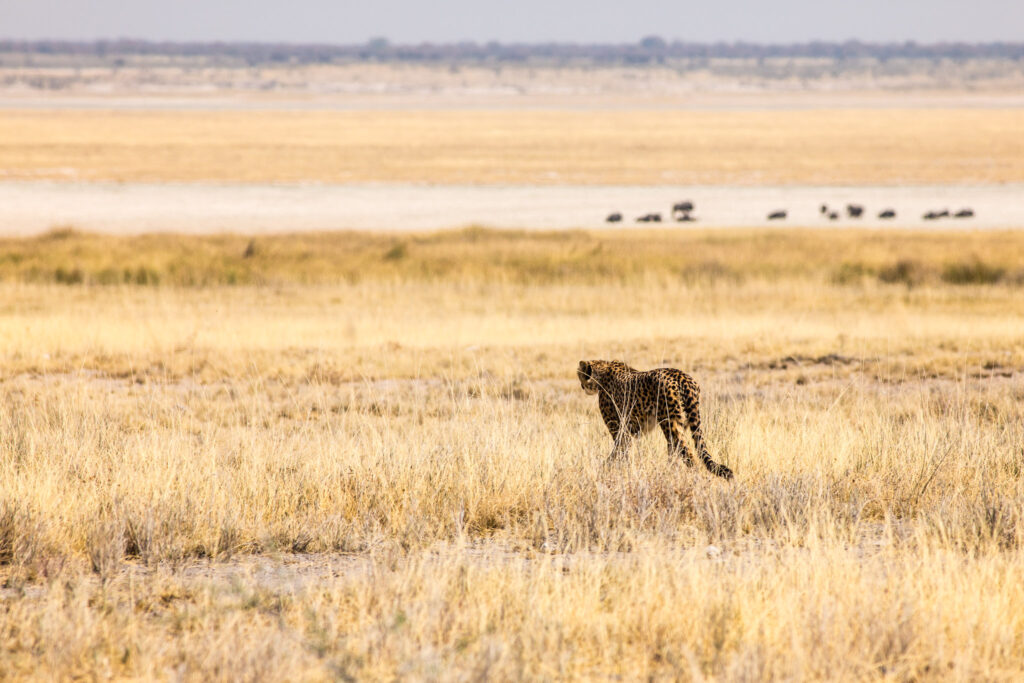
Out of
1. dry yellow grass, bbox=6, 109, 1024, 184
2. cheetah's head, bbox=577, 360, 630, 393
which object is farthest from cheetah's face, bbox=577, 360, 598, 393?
dry yellow grass, bbox=6, 109, 1024, 184

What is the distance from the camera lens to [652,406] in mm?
6516

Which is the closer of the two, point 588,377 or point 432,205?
point 588,377

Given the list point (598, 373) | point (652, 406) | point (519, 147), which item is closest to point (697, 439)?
point (652, 406)

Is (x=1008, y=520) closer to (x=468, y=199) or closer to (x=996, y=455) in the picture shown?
(x=996, y=455)

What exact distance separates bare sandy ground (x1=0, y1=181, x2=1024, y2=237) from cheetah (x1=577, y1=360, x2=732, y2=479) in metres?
30.5

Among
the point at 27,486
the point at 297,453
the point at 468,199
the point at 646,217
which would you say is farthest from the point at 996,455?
the point at 468,199

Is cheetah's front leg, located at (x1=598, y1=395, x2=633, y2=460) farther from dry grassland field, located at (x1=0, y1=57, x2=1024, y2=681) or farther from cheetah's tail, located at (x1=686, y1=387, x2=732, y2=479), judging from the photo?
cheetah's tail, located at (x1=686, y1=387, x2=732, y2=479)

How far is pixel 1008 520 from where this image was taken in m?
5.45

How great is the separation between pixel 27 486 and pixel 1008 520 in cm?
518

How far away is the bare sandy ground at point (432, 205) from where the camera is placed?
38.3 meters

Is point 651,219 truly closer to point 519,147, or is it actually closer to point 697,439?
point 697,439

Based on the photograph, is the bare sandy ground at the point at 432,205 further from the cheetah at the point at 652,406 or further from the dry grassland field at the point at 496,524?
the cheetah at the point at 652,406

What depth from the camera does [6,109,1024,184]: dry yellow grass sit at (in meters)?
58.3

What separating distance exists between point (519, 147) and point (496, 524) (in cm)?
7403
